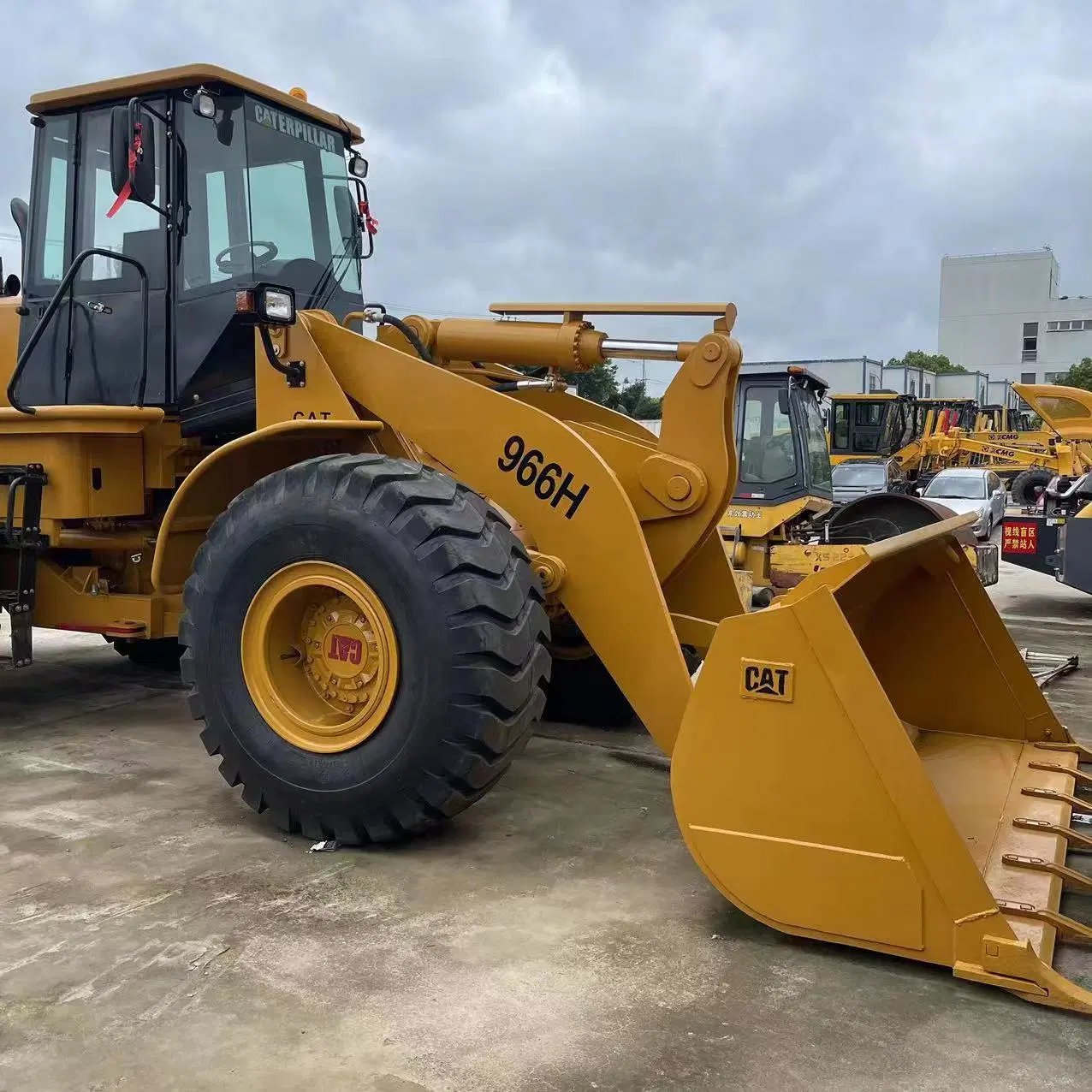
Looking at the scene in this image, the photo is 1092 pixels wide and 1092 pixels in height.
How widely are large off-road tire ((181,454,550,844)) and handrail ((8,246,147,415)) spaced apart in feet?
4.58

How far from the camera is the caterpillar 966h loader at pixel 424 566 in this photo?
296 cm

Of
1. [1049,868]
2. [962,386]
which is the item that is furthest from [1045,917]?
[962,386]

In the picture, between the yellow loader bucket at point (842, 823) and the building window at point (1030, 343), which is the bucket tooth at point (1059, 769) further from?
the building window at point (1030, 343)

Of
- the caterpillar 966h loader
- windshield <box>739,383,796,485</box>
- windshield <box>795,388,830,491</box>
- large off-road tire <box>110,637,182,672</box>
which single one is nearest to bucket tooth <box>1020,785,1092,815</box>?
the caterpillar 966h loader

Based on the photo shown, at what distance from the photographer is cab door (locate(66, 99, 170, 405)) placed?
16.3 feet

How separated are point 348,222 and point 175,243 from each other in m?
0.99

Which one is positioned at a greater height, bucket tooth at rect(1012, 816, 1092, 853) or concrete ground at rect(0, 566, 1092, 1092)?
bucket tooth at rect(1012, 816, 1092, 853)

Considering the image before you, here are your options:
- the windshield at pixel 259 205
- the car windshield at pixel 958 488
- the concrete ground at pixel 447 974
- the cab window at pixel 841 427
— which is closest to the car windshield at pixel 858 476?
the car windshield at pixel 958 488

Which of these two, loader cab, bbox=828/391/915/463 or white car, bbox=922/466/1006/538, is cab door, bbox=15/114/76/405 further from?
loader cab, bbox=828/391/915/463

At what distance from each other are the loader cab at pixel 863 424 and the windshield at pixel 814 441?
14972 mm

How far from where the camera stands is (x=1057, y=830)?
11.2 feet

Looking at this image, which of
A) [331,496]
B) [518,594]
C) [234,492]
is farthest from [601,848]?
[234,492]

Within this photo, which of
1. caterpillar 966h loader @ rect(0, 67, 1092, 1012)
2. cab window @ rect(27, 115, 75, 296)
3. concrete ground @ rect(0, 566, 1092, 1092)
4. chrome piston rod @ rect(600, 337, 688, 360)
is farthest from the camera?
cab window @ rect(27, 115, 75, 296)

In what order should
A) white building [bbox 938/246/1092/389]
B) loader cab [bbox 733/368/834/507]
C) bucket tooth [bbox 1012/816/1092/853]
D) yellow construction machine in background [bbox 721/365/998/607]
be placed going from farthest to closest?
white building [bbox 938/246/1092/389]
loader cab [bbox 733/368/834/507]
yellow construction machine in background [bbox 721/365/998/607]
bucket tooth [bbox 1012/816/1092/853]
